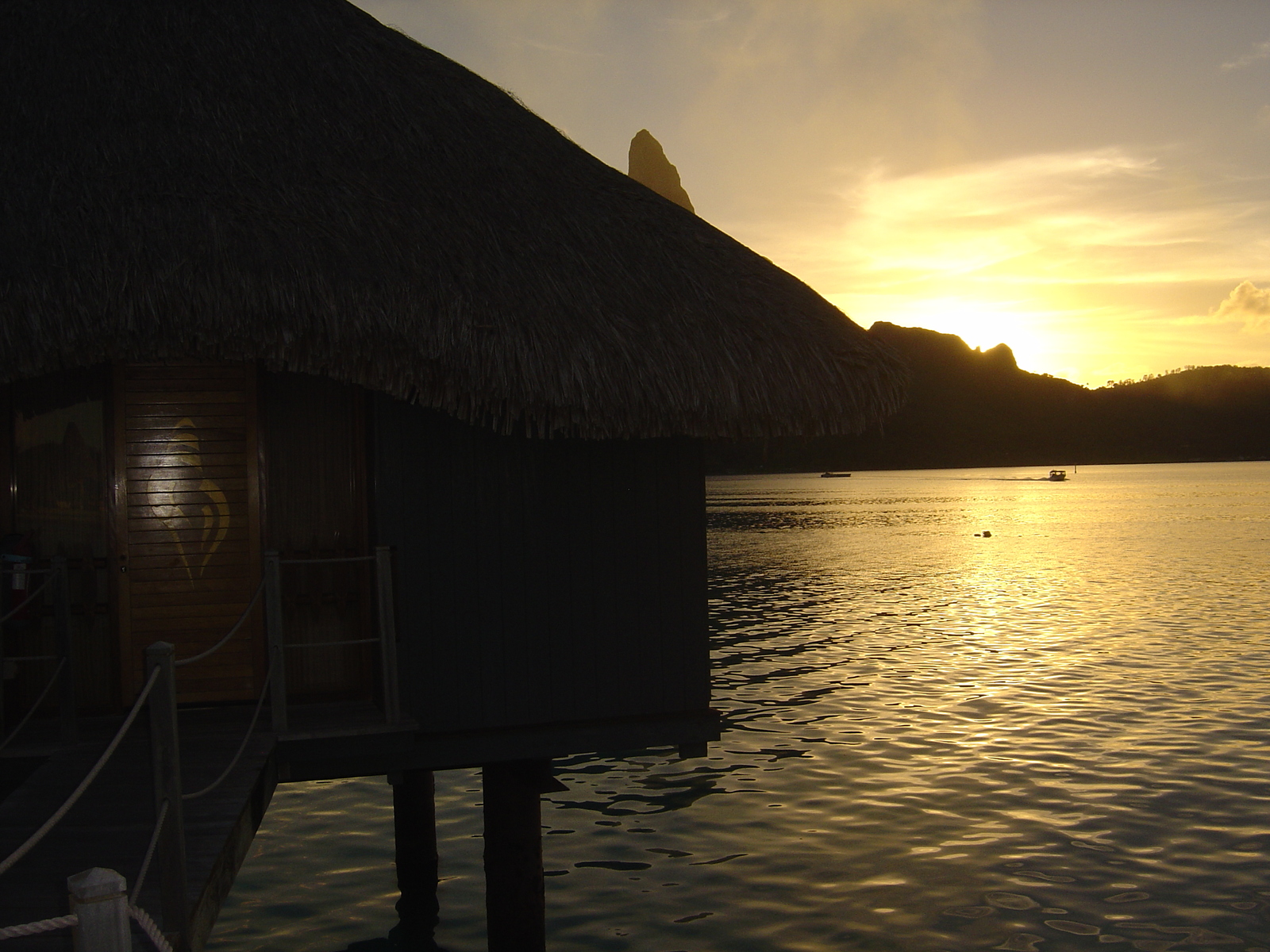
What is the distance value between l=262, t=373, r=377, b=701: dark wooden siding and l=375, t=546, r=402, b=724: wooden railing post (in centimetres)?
100

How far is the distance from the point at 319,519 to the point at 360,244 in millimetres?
1969

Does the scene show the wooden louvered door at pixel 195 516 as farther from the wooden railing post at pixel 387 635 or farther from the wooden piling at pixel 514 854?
the wooden piling at pixel 514 854

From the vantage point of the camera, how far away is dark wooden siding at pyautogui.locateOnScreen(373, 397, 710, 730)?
22.4 ft

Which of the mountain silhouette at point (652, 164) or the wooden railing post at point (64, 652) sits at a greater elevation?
the mountain silhouette at point (652, 164)

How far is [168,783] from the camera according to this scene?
3.81 meters

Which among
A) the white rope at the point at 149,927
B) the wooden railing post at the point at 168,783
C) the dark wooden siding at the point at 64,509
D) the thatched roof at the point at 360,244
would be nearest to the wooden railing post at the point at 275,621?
the thatched roof at the point at 360,244

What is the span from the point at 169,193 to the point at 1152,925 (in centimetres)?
929

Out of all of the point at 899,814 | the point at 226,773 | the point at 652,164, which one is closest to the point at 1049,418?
the point at 652,164

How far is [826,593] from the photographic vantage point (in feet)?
100

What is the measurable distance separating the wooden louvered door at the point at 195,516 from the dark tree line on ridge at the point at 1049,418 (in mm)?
163839

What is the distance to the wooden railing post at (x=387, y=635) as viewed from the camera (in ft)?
20.5

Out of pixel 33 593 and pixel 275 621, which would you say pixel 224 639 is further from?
pixel 33 593

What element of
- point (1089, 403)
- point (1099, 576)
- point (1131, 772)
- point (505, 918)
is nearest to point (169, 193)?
point (505, 918)

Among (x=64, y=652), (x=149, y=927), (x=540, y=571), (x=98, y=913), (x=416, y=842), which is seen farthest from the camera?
(x=416, y=842)
